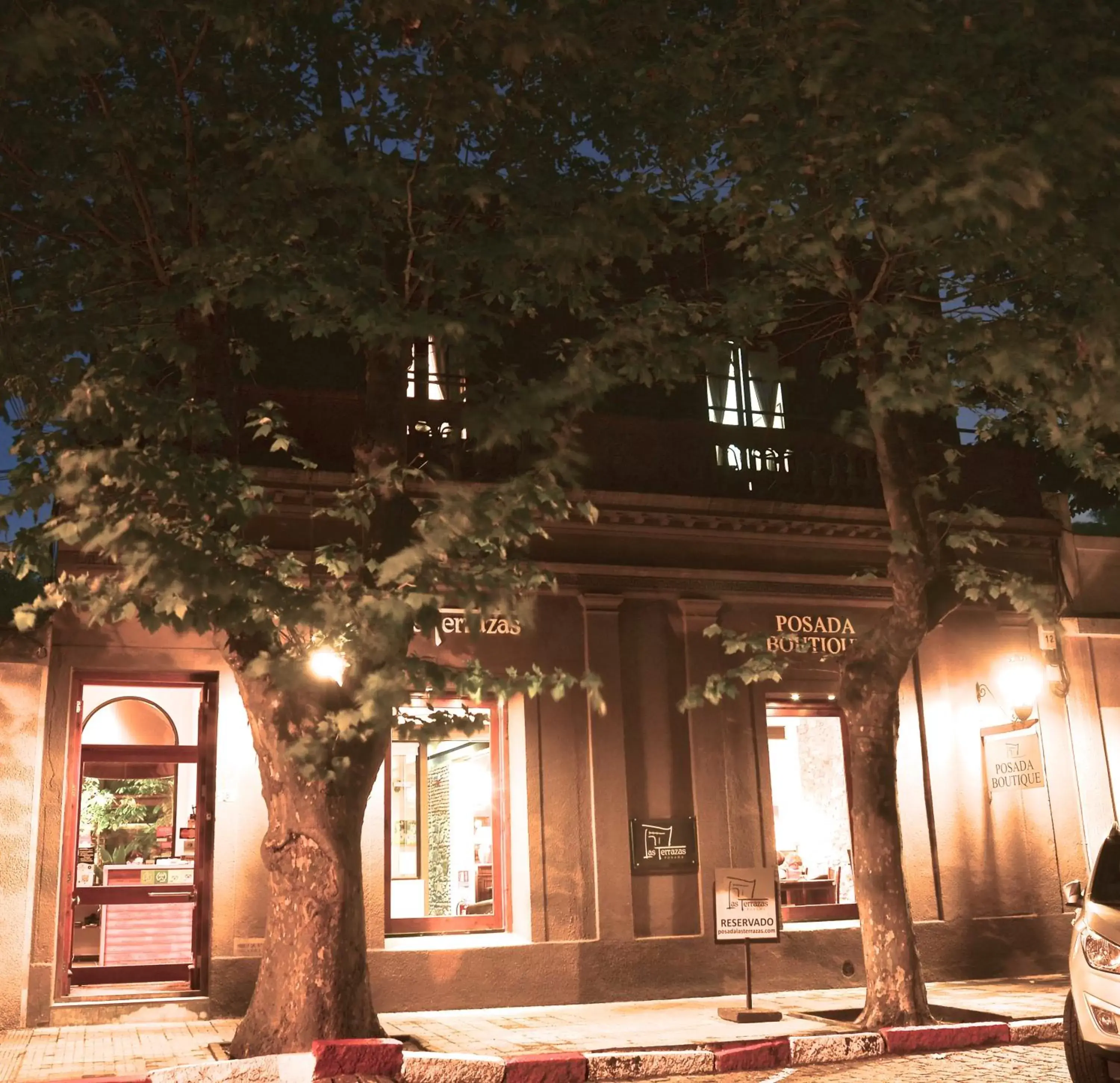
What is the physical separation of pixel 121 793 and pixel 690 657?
21.0 feet

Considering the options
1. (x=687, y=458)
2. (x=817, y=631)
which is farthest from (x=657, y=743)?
(x=687, y=458)

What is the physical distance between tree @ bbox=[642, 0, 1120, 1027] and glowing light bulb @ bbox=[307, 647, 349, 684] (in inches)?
135

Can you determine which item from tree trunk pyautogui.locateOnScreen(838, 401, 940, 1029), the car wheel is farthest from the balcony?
the car wheel

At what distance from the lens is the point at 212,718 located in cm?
1323

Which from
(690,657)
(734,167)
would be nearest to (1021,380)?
(734,167)

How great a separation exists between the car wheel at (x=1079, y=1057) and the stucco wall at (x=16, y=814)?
9117mm

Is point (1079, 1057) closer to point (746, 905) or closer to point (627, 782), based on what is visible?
point (746, 905)

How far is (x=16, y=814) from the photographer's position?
12227mm

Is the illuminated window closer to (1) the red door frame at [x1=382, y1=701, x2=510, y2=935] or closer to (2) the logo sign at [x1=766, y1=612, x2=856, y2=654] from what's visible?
(2) the logo sign at [x1=766, y1=612, x2=856, y2=654]

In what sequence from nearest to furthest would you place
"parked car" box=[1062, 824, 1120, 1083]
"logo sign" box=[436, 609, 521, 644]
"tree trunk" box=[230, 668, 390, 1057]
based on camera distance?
"parked car" box=[1062, 824, 1120, 1083] < "tree trunk" box=[230, 668, 390, 1057] < "logo sign" box=[436, 609, 521, 644]

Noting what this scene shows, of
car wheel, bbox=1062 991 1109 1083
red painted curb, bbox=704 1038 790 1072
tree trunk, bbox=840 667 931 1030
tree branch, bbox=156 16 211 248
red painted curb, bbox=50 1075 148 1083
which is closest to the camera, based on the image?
car wheel, bbox=1062 991 1109 1083

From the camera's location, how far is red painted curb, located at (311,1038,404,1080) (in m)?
8.90

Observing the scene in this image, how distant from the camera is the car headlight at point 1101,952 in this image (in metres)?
7.46

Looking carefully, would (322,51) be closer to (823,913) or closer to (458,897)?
(458,897)
